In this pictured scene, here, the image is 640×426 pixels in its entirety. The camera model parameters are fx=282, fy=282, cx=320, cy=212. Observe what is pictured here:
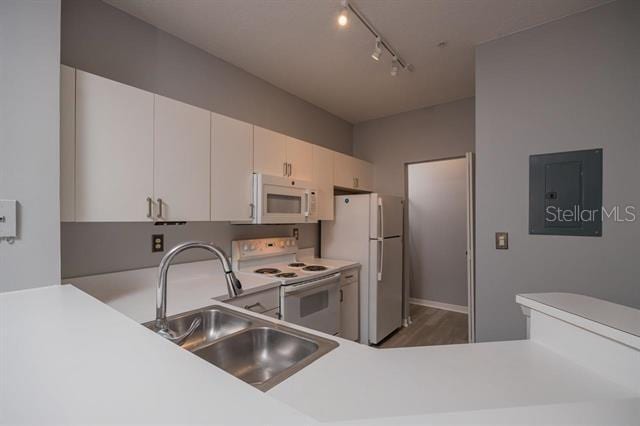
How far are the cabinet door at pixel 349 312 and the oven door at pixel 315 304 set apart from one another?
0.69ft

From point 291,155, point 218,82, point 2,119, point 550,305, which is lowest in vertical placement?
point 550,305

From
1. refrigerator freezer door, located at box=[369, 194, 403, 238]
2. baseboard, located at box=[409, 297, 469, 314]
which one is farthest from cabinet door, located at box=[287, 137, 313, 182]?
baseboard, located at box=[409, 297, 469, 314]

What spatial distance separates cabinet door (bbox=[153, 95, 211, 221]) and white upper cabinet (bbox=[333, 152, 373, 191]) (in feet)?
5.14

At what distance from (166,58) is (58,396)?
7.40 feet

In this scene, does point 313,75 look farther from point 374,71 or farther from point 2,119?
point 2,119

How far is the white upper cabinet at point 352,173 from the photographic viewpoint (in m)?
3.19

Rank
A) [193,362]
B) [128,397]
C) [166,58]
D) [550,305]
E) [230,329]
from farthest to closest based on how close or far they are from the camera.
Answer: [166,58] → [230,329] → [550,305] → [193,362] → [128,397]

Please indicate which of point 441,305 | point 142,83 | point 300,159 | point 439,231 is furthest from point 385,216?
point 142,83

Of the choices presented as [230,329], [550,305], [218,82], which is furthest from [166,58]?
[550,305]

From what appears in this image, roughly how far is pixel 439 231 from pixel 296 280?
2893mm

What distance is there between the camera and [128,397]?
1.39 feet

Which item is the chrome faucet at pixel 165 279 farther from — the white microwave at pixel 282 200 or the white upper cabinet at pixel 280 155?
the white upper cabinet at pixel 280 155

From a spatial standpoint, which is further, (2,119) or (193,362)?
(2,119)

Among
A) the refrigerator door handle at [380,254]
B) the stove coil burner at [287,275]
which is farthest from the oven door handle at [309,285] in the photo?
the refrigerator door handle at [380,254]
